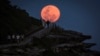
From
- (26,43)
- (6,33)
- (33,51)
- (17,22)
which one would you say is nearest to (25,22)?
(17,22)

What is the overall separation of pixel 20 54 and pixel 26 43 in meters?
1.22

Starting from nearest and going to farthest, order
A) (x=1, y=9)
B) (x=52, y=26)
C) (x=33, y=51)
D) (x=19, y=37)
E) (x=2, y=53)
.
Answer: (x=2, y=53)
(x=33, y=51)
(x=19, y=37)
(x=1, y=9)
(x=52, y=26)

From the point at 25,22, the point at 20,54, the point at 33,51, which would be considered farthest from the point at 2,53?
the point at 25,22

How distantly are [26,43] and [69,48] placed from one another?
1850 millimetres

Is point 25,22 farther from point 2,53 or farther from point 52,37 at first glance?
point 2,53

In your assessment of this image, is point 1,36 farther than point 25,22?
No

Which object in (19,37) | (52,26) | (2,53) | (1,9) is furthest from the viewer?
(52,26)

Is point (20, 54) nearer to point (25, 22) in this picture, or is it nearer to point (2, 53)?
point (2, 53)

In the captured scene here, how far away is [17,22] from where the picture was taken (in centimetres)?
1059

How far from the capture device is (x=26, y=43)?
28.3 feet

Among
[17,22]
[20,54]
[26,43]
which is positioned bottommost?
[20,54]

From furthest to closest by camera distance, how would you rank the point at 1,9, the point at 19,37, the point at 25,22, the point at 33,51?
the point at 25,22
the point at 1,9
the point at 19,37
the point at 33,51

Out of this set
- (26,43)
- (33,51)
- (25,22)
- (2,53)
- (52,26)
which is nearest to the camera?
(2,53)

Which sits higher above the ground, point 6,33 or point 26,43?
point 6,33
